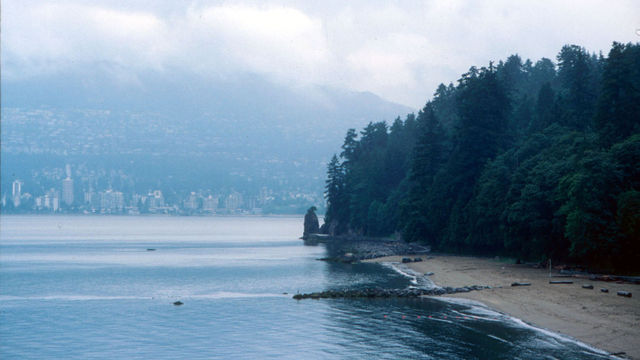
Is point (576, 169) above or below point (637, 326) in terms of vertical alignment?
above

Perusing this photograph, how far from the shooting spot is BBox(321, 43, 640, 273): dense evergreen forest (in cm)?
5859

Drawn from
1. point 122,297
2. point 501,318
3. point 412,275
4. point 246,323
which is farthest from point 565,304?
point 122,297

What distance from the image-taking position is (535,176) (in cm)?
7169

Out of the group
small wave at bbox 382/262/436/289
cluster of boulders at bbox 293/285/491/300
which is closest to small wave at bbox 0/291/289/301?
cluster of boulders at bbox 293/285/491/300

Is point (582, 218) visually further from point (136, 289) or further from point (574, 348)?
point (136, 289)

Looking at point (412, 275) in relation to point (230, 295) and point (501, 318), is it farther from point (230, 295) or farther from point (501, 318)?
point (501, 318)

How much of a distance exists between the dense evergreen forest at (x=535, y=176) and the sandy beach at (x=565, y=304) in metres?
4.72

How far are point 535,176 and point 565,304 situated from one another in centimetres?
2823

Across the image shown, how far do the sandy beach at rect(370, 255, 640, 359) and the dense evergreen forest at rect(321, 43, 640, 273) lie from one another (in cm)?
472

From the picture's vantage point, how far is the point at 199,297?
59.9 m

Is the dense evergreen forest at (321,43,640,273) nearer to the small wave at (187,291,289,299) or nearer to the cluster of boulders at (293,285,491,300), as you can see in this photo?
the cluster of boulders at (293,285,491,300)

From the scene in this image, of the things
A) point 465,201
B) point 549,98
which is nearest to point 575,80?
point 549,98

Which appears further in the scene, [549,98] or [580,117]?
[549,98]

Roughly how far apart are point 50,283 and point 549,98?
7878 cm
